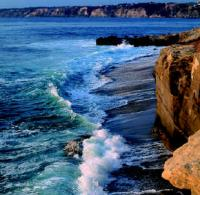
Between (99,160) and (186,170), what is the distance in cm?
656

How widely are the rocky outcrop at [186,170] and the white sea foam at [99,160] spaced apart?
14.6ft

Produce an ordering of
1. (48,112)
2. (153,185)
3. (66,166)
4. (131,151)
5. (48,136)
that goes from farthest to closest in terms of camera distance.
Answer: (48,112), (48,136), (131,151), (66,166), (153,185)

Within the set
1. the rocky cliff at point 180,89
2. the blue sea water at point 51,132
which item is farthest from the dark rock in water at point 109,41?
the rocky cliff at point 180,89

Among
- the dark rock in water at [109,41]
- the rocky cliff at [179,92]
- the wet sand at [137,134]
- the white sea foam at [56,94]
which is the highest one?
the rocky cliff at [179,92]

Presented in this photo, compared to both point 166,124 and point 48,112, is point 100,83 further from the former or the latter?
point 166,124

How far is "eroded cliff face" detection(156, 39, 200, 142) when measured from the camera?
36.4ft

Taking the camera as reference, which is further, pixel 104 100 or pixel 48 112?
pixel 104 100

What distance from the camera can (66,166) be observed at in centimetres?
1153

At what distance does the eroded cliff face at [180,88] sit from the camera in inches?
437

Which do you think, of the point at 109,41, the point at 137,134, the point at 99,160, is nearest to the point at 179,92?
the point at 99,160

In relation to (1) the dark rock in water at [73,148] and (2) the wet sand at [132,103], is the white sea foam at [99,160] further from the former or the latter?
(2) the wet sand at [132,103]

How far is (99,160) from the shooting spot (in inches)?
465
